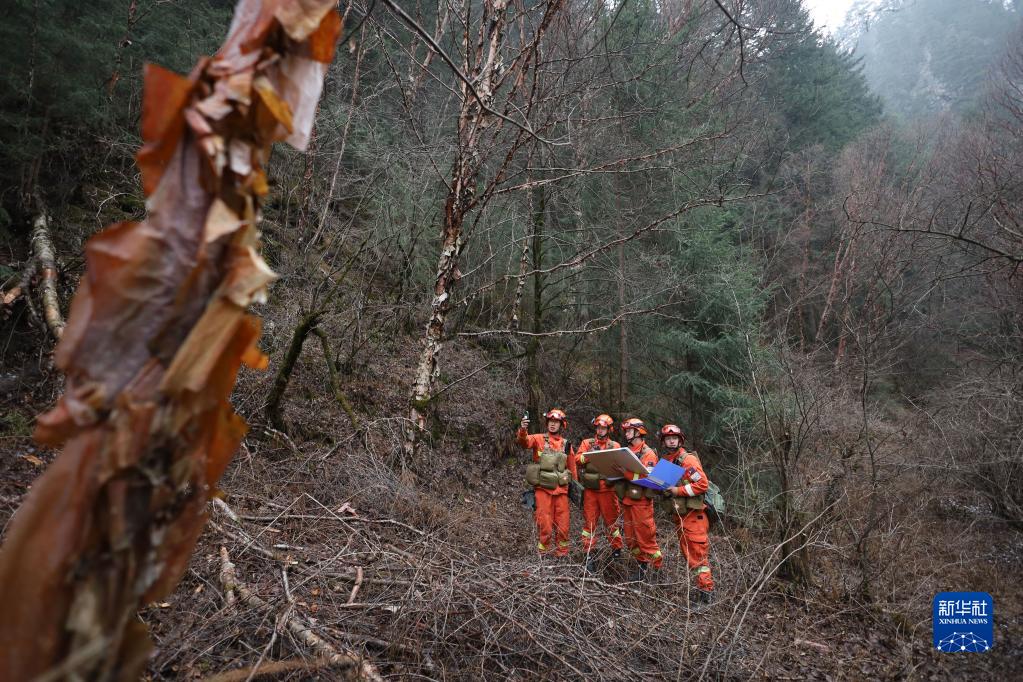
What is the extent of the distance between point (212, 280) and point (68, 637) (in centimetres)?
47

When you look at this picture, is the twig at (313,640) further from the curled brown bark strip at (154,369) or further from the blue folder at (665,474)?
the blue folder at (665,474)

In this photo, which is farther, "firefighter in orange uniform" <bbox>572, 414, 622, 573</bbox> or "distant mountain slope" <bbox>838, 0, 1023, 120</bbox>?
"distant mountain slope" <bbox>838, 0, 1023, 120</bbox>

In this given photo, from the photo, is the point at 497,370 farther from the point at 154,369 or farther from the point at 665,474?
the point at 154,369

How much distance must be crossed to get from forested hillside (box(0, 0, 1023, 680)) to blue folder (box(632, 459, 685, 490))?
0.68m

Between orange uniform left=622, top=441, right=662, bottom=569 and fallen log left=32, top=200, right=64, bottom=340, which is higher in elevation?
fallen log left=32, top=200, right=64, bottom=340

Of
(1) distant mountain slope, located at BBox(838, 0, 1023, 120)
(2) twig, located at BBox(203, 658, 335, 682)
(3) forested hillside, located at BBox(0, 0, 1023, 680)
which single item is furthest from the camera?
(1) distant mountain slope, located at BBox(838, 0, 1023, 120)

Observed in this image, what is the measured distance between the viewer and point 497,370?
1257 cm

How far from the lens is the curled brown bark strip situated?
2.24 ft

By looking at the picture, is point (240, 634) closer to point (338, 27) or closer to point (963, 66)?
point (338, 27)

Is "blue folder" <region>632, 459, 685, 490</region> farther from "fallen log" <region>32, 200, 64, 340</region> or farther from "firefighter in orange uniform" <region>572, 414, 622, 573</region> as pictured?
"fallen log" <region>32, 200, 64, 340</region>

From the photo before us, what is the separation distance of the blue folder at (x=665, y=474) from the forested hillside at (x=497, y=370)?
0.68m

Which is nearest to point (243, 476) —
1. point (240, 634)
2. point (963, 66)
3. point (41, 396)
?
point (41, 396)

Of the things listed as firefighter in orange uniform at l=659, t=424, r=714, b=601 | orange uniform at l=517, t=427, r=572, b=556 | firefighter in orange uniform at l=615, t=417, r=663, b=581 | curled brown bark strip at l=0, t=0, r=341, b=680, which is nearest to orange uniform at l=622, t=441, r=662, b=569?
firefighter in orange uniform at l=615, t=417, r=663, b=581

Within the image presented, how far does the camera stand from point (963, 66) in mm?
38031
